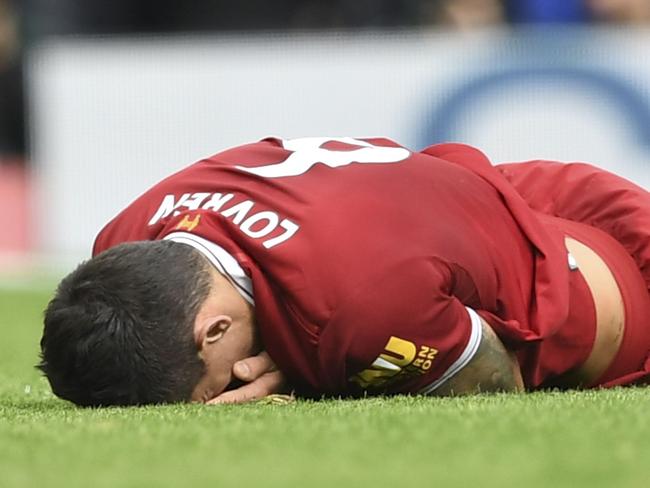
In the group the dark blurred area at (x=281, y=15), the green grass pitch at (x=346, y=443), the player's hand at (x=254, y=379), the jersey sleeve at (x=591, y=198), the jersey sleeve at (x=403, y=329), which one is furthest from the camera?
the dark blurred area at (x=281, y=15)

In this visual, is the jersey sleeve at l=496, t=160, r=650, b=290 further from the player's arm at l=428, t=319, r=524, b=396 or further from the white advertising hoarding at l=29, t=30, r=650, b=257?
the white advertising hoarding at l=29, t=30, r=650, b=257

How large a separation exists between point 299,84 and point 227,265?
19.4ft

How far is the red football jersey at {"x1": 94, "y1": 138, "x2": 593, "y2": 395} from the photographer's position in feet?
10.9

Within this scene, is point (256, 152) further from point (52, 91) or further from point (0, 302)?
point (52, 91)

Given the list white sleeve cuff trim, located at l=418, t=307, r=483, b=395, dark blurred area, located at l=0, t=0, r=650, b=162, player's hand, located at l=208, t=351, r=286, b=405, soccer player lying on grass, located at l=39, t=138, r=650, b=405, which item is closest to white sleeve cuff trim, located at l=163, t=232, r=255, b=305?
soccer player lying on grass, located at l=39, t=138, r=650, b=405

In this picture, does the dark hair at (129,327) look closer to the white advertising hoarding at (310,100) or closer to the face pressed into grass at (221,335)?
the face pressed into grass at (221,335)

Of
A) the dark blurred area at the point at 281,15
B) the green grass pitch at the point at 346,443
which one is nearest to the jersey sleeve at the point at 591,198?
the green grass pitch at the point at 346,443

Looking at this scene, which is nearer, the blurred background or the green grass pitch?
the green grass pitch

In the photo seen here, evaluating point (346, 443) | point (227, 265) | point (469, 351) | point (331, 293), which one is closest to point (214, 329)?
point (227, 265)

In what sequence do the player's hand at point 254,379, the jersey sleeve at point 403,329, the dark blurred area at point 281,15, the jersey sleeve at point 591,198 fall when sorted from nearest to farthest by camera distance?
the jersey sleeve at point 403,329
the player's hand at point 254,379
the jersey sleeve at point 591,198
the dark blurred area at point 281,15

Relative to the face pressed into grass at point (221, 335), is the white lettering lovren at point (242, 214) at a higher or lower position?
higher

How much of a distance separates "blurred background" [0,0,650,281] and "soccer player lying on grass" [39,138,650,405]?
4799mm

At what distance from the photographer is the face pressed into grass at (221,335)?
132 inches

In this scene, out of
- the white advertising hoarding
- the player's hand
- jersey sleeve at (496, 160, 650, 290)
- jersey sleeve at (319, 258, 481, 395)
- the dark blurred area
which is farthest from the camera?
the dark blurred area
